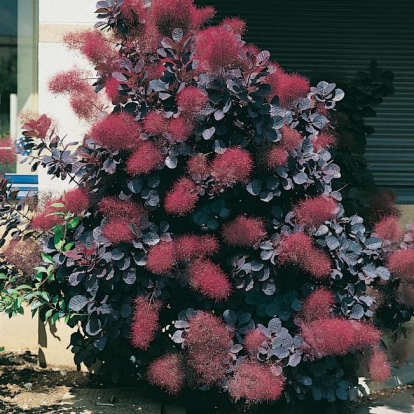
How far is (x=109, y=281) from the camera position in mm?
4199

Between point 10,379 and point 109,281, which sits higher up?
point 109,281

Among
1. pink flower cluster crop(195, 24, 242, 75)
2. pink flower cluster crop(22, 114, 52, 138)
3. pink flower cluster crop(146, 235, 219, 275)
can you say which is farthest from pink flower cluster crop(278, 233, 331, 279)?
pink flower cluster crop(22, 114, 52, 138)

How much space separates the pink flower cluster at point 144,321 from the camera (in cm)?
405

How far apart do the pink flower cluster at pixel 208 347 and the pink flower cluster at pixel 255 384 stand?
0.34 ft

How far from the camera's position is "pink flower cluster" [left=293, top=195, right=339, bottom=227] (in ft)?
13.5

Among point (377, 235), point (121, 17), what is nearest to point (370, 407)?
point (377, 235)

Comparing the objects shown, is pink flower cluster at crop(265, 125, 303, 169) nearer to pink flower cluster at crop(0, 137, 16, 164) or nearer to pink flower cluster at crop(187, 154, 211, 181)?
pink flower cluster at crop(187, 154, 211, 181)

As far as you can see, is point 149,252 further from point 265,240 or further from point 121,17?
point 121,17

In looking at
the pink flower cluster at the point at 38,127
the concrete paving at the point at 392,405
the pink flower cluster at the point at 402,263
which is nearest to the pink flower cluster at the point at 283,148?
the pink flower cluster at the point at 402,263

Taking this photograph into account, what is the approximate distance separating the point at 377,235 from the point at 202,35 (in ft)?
5.54

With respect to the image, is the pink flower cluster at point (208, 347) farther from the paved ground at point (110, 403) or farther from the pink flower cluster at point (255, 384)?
the paved ground at point (110, 403)

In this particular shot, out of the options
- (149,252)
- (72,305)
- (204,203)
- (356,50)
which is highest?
(356,50)

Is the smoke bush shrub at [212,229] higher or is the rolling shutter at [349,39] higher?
the rolling shutter at [349,39]

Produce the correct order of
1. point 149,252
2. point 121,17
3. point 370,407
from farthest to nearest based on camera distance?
point 370,407 < point 121,17 < point 149,252
